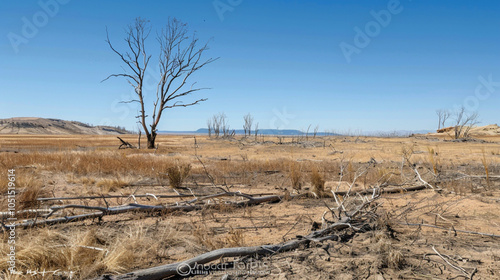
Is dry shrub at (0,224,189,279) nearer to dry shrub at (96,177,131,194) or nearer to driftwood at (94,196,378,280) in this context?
driftwood at (94,196,378,280)

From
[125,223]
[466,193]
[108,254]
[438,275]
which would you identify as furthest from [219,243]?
[466,193]

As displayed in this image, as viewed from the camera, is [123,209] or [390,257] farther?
[123,209]

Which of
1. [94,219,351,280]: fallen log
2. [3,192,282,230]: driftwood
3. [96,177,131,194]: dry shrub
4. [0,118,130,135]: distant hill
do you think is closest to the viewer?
[94,219,351,280]: fallen log

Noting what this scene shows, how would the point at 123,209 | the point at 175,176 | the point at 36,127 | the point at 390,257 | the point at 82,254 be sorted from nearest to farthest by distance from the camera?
the point at 390,257 < the point at 82,254 < the point at 123,209 < the point at 175,176 < the point at 36,127

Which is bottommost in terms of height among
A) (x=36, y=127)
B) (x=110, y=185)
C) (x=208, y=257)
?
(x=110, y=185)

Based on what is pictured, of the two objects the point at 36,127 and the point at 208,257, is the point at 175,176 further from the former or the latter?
the point at 36,127

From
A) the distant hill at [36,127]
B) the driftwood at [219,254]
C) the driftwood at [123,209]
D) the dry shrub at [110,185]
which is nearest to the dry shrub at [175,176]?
the dry shrub at [110,185]

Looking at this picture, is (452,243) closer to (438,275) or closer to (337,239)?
(438,275)

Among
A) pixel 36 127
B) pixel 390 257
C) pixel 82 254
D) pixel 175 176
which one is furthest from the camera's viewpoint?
pixel 36 127

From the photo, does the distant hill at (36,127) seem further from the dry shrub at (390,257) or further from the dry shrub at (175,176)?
the dry shrub at (390,257)

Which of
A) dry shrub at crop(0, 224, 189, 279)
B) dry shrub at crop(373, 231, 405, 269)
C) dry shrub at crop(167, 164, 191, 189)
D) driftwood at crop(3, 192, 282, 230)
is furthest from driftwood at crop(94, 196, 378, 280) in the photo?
dry shrub at crop(167, 164, 191, 189)

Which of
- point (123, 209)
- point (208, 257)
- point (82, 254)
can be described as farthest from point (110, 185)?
point (208, 257)

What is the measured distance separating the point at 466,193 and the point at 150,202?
22.1 feet

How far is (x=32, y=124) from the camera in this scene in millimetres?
98000
